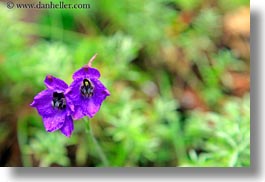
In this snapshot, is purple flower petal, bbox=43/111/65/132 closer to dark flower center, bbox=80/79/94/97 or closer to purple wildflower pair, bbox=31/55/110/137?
purple wildflower pair, bbox=31/55/110/137

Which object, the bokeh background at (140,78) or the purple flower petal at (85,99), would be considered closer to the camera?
the purple flower petal at (85,99)

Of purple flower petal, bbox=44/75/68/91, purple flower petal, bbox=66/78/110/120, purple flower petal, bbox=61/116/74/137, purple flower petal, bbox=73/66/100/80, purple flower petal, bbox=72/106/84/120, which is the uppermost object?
purple flower petal, bbox=73/66/100/80

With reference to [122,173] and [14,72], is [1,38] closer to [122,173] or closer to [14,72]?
[14,72]

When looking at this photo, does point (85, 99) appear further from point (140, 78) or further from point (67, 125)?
point (140, 78)

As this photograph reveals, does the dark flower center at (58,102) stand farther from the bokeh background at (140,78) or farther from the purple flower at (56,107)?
the bokeh background at (140,78)

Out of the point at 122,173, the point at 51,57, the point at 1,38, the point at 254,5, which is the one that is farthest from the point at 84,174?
the point at 254,5

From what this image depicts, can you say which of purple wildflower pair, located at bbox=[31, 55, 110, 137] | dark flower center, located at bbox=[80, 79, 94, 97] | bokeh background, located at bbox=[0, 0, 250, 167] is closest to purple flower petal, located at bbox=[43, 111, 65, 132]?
purple wildflower pair, located at bbox=[31, 55, 110, 137]

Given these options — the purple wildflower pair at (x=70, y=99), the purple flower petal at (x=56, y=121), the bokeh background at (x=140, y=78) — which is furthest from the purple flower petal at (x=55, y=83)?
the bokeh background at (x=140, y=78)

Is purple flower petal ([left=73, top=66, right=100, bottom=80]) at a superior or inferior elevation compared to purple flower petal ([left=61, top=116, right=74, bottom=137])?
superior
